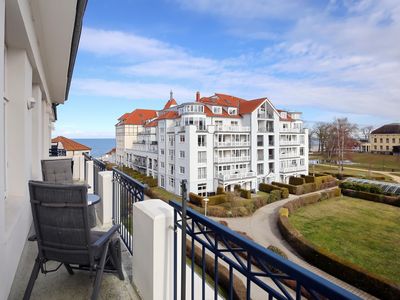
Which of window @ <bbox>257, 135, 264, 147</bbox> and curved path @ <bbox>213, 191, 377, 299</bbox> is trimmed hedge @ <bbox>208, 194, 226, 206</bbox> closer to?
curved path @ <bbox>213, 191, 377, 299</bbox>

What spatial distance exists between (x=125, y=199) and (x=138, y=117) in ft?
135

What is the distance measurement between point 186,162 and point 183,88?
22010mm

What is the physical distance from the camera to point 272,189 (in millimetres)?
25172

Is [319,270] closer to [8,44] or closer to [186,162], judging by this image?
[8,44]

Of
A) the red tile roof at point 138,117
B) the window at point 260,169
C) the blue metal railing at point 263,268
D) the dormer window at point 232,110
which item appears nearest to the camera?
the blue metal railing at point 263,268

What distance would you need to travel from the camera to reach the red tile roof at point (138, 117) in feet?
138

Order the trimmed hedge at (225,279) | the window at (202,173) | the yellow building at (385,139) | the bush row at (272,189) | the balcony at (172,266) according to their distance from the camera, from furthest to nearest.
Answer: the yellow building at (385,139), the window at (202,173), the bush row at (272,189), the trimmed hedge at (225,279), the balcony at (172,266)

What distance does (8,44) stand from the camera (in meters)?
3.42

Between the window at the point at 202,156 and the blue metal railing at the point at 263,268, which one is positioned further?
the window at the point at 202,156

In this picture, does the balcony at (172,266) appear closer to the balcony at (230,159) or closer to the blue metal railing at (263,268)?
the blue metal railing at (263,268)

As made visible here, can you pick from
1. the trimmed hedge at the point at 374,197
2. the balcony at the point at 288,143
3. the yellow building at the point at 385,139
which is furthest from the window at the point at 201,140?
the yellow building at the point at 385,139

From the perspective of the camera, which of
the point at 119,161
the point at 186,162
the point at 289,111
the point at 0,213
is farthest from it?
the point at 119,161

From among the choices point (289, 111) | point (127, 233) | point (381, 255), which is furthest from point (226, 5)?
point (289, 111)

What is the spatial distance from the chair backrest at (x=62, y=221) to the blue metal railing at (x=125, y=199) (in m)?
1.00
